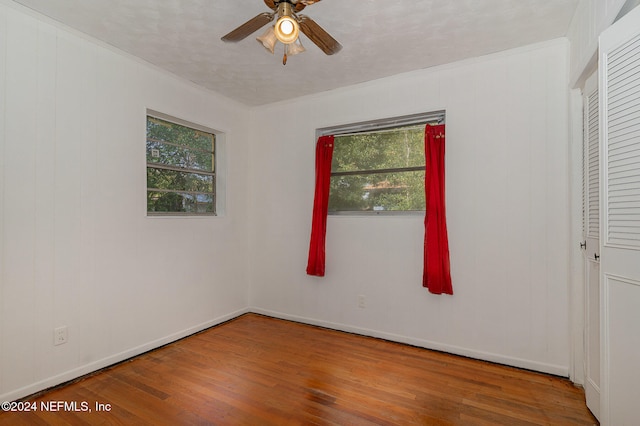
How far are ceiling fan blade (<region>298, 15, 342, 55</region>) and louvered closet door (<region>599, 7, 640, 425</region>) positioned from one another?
1.37 meters

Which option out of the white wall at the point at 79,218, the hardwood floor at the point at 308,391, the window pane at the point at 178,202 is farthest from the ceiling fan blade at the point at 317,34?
the hardwood floor at the point at 308,391

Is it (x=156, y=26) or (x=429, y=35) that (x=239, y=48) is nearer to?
(x=156, y=26)

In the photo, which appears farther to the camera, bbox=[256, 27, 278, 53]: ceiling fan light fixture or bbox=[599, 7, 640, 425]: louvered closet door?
bbox=[256, 27, 278, 53]: ceiling fan light fixture

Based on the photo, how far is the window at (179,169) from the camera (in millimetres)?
3035

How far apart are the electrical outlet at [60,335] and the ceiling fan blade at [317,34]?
2.66m

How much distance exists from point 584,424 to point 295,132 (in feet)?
11.3

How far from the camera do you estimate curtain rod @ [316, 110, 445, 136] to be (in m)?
2.98

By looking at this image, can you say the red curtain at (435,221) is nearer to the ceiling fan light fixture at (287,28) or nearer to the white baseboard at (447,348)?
the white baseboard at (447,348)

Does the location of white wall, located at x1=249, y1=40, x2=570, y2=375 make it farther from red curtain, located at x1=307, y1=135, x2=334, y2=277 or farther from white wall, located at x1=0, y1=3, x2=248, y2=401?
white wall, located at x1=0, y1=3, x2=248, y2=401

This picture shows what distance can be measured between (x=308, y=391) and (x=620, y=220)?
2043 millimetres

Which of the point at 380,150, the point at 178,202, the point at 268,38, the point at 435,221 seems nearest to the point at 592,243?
the point at 435,221

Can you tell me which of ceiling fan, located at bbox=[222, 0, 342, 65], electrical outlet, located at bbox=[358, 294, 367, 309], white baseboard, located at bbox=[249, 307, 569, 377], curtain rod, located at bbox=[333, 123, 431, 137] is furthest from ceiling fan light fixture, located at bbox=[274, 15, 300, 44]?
white baseboard, located at bbox=[249, 307, 569, 377]

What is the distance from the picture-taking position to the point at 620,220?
142 cm

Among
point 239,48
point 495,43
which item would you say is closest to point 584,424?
point 495,43
